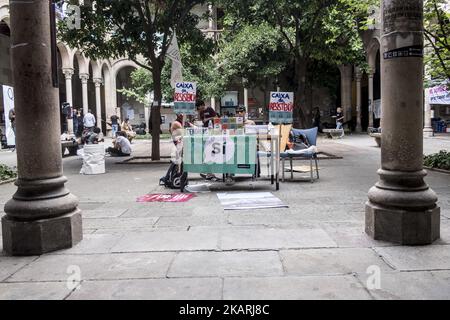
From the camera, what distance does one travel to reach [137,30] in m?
13.7

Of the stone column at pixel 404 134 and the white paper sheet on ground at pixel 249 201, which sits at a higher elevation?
the stone column at pixel 404 134

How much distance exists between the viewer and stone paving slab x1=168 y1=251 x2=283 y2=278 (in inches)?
154

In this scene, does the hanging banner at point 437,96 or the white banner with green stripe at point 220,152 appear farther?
the hanging banner at point 437,96

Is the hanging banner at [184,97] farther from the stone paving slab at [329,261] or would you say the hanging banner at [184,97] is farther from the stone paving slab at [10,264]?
the stone paving slab at [329,261]

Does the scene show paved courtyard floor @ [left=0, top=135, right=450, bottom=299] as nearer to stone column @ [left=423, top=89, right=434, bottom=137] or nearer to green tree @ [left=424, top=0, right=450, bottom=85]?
green tree @ [left=424, top=0, right=450, bottom=85]

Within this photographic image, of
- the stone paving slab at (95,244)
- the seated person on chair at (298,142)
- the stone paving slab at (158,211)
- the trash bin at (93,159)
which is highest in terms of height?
the seated person on chair at (298,142)

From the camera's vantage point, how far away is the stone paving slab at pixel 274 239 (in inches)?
185

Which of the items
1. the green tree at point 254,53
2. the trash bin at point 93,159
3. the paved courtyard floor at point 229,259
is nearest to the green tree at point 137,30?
the trash bin at point 93,159

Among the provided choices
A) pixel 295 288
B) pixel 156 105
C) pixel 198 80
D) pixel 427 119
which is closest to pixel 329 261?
pixel 295 288

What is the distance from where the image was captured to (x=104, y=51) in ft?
47.0

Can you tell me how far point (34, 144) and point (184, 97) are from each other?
7116mm

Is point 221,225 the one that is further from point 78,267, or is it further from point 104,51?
point 104,51

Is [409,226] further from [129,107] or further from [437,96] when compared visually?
[129,107]

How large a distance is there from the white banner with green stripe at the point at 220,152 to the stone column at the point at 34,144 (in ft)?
11.2
